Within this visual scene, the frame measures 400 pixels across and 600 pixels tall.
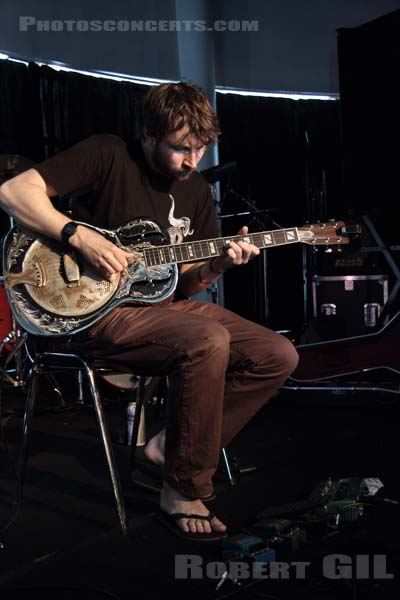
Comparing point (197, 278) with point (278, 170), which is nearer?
point (197, 278)

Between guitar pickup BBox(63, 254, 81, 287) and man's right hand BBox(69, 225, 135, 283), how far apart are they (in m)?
0.05

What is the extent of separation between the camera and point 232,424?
8.11 feet

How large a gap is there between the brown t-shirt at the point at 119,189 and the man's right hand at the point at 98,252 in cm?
13

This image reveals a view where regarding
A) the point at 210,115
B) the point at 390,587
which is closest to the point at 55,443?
the point at 210,115

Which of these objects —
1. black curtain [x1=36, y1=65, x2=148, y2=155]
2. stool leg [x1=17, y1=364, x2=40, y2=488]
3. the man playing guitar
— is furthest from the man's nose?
black curtain [x1=36, y1=65, x2=148, y2=155]

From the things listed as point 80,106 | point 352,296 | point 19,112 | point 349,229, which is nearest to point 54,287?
point 349,229

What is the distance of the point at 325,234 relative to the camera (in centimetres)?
284

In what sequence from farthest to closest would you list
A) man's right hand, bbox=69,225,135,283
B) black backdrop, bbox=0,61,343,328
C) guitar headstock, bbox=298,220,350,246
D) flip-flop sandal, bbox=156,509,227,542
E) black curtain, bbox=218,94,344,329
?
black curtain, bbox=218,94,344,329, black backdrop, bbox=0,61,343,328, guitar headstock, bbox=298,220,350,246, man's right hand, bbox=69,225,135,283, flip-flop sandal, bbox=156,509,227,542

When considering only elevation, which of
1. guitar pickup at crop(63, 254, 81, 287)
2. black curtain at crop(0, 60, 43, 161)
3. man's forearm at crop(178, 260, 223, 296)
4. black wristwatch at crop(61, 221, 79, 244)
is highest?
black curtain at crop(0, 60, 43, 161)

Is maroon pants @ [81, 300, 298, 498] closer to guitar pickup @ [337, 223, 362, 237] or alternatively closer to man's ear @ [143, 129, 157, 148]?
man's ear @ [143, 129, 157, 148]

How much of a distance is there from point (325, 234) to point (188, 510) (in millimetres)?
1255

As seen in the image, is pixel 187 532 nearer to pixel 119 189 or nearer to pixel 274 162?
pixel 119 189

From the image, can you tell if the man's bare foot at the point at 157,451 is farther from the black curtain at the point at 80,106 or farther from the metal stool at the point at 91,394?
the black curtain at the point at 80,106

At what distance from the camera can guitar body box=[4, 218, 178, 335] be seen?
2248mm
